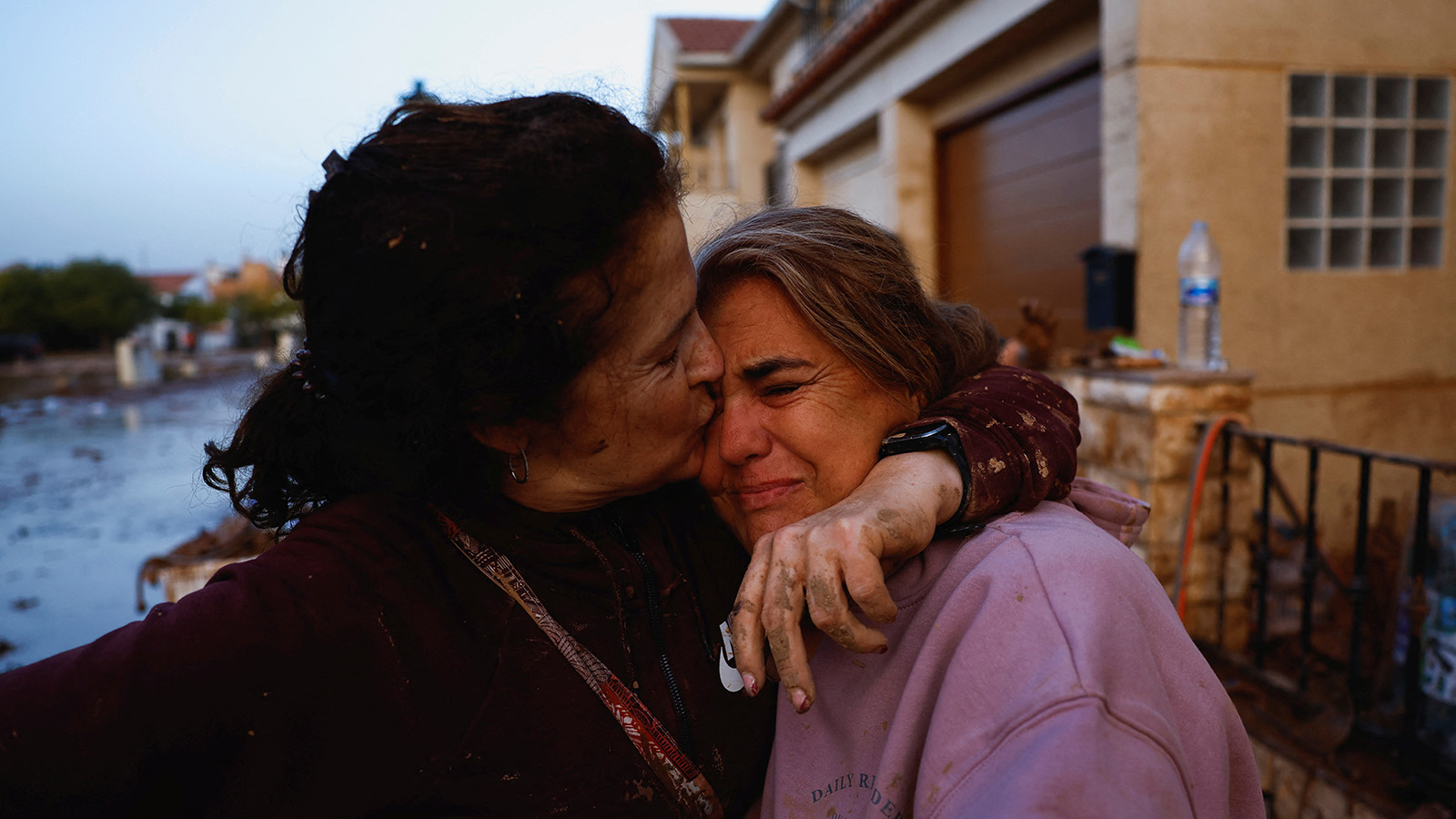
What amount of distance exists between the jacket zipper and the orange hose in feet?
9.32

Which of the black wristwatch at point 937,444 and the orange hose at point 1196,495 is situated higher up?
the black wristwatch at point 937,444

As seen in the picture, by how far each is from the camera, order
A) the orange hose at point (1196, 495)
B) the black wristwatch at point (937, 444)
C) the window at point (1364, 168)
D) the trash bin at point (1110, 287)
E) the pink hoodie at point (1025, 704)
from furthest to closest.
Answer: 1. the window at point (1364, 168)
2. the trash bin at point (1110, 287)
3. the orange hose at point (1196, 495)
4. the black wristwatch at point (937, 444)
5. the pink hoodie at point (1025, 704)

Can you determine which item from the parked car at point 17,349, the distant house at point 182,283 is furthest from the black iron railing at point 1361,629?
the distant house at point 182,283

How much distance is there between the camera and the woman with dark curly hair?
1004 millimetres

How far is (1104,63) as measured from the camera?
5.03 m

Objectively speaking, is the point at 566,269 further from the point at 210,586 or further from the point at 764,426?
the point at 210,586

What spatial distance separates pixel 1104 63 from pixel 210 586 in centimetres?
557

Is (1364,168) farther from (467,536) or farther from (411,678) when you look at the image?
(411,678)

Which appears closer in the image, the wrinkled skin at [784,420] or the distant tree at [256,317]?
the wrinkled skin at [784,420]

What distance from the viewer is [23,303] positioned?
163ft

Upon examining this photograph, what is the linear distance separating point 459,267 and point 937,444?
2.59ft

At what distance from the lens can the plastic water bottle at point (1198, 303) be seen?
3.97 meters

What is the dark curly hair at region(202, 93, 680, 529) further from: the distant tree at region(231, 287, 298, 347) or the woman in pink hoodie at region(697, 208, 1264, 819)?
the distant tree at region(231, 287, 298, 347)

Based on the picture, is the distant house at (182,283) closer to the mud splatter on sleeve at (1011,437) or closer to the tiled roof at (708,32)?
the tiled roof at (708,32)
